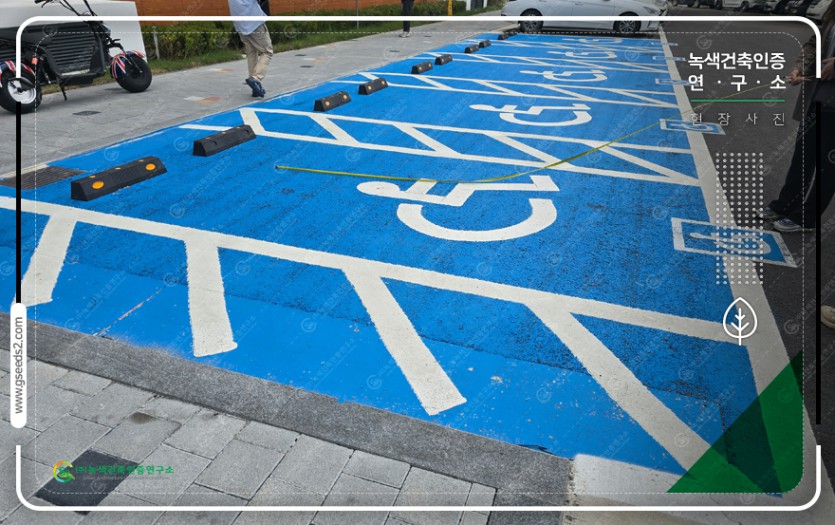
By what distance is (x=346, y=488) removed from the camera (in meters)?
2.41

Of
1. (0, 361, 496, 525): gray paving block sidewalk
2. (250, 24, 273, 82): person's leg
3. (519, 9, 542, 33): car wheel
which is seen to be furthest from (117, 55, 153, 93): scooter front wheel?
(519, 9, 542, 33): car wheel

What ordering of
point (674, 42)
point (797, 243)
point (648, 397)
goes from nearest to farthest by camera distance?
point (648, 397), point (797, 243), point (674, 42)

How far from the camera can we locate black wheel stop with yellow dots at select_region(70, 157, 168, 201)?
541 cm

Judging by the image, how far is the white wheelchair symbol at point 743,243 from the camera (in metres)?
4.51

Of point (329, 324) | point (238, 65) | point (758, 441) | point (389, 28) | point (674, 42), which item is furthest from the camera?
point (389, 28)

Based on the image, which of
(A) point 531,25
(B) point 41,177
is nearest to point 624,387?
(B) point 41,177

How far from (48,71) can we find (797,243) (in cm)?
980

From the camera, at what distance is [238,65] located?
524 inches

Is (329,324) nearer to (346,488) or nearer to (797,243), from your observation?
(346,488)

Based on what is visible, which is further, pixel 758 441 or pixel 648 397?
pixel 648 397

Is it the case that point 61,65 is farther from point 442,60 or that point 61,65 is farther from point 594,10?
point 594,10

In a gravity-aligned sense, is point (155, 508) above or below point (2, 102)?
below

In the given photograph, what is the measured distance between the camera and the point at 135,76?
32.6 ft

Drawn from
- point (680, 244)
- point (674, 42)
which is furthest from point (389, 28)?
point (680, 244)
